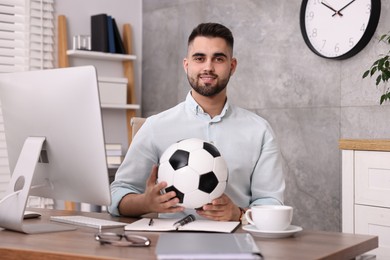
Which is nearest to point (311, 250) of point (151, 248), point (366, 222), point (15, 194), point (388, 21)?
point (151, 248)

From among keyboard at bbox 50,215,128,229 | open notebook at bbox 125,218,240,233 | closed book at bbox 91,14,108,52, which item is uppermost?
closed book at bbox 91,14,108,52

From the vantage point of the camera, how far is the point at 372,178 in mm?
2746

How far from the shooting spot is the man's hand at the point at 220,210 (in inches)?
67.4

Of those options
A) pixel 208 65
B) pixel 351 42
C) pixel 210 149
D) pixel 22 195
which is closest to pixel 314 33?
pixel 351 42

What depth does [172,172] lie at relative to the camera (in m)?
1.67

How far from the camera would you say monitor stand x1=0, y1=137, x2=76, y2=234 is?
1.64 meters

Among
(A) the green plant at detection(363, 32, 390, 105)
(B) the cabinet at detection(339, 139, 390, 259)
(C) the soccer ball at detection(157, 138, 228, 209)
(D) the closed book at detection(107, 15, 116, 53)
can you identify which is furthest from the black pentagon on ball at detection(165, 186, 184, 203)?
(D) the closed book at detection(107, 15, 116, 53)

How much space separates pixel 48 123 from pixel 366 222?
5.51 ft

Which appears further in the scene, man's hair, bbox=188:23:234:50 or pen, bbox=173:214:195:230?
man's hair, bbox=188:23:234:50

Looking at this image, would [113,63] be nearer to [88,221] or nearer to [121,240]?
[88,221]

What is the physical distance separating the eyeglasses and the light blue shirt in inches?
23.4

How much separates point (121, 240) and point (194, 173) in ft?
1.06

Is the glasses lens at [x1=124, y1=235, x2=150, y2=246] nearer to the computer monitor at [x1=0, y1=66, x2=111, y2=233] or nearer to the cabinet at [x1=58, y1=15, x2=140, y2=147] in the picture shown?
the computer monitor at [x1=0, y1=66, x2=111, y2=233]

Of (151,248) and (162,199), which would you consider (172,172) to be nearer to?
(162,199)
